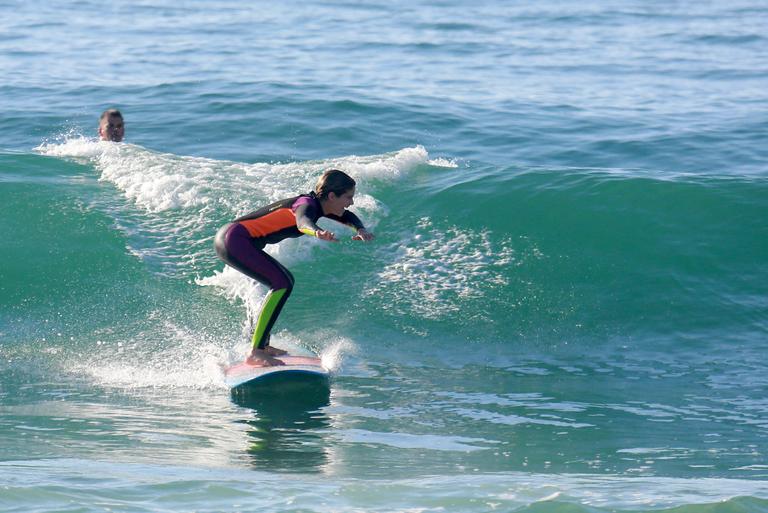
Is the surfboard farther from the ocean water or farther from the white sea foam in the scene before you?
the white sea foam

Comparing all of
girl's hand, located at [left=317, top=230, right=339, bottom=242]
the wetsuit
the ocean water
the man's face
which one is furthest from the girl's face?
the man's face

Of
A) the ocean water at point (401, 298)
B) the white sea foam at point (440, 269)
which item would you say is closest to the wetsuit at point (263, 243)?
the ocean water at point (401, 298)

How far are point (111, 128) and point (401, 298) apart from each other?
5292 mm

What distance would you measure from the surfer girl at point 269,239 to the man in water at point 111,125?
5.73m

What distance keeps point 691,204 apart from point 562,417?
16.9 feet

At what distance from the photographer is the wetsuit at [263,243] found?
332 inches

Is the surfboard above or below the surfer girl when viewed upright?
below

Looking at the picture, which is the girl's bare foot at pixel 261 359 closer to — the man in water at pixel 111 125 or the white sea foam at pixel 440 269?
the white sea foam at pixel 440 269

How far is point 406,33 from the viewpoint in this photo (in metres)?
26.0

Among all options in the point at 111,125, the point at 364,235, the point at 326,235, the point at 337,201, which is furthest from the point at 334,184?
the point at 111,125

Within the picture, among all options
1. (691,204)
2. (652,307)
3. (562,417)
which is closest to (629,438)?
(562,417)

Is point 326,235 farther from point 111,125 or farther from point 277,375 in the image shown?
point 111,125

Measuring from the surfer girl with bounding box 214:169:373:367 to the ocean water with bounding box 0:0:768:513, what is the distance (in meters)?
0.48

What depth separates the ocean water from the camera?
6.83m
